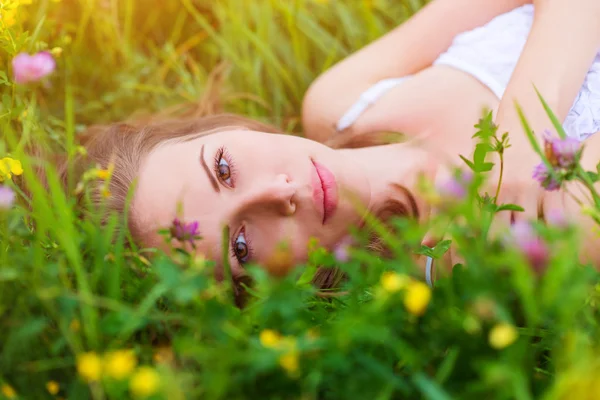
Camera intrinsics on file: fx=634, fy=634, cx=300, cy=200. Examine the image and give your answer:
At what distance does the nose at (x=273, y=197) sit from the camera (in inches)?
66.1

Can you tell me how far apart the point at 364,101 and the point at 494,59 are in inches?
18.4

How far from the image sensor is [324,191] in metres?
1.81

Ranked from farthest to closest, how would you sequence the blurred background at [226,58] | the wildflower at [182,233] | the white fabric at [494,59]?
the blurred background at [226,58]
the white fabric at [494,59]
the wildflower at [182,233]

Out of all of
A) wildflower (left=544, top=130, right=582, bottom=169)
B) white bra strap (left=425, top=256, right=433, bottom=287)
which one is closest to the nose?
white bra strap (left=425, top=256, right=433, bottom=287)

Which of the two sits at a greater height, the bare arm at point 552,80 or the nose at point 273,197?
the bare arm at point 552,80

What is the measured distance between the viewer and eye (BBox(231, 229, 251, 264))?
1.72 m

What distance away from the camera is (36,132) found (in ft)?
5.71

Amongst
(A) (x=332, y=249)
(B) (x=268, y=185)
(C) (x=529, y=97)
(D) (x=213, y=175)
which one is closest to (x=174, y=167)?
(D) (x=213, y=175)

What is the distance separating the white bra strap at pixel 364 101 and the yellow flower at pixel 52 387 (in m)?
Answer: 1.50

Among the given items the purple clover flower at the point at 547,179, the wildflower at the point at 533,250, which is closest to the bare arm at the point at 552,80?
the purple clover flower at the point at 547,179

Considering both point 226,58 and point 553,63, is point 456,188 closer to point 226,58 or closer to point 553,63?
point 553,63

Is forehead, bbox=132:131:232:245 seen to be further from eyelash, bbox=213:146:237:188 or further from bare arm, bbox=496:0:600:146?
bare arm, bbox=496:0:600:146

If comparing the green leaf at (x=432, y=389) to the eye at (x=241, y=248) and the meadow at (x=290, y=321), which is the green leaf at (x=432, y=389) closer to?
the meadow at (x=290, y=321)

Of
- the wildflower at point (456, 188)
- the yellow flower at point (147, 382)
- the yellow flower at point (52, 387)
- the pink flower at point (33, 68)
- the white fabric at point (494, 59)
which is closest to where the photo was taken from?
the yellow flower at point (147, 382)
